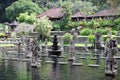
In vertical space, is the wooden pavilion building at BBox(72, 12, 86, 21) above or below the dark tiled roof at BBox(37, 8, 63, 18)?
below

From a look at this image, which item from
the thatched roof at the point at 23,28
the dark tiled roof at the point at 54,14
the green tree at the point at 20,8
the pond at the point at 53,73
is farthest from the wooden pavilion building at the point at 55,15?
the pond at the point at 53,73

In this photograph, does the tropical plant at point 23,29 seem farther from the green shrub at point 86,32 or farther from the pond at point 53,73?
the pond at point 53,73

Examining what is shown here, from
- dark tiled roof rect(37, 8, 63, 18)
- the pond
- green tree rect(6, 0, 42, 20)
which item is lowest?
the pond

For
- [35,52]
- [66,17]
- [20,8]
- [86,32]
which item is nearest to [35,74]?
[35,52]

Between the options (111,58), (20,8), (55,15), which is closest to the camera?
(111,58)

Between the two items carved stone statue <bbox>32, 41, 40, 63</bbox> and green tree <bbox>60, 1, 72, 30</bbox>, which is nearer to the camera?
carved stone statue <bbox>32, 41, 40, 63</bbox>

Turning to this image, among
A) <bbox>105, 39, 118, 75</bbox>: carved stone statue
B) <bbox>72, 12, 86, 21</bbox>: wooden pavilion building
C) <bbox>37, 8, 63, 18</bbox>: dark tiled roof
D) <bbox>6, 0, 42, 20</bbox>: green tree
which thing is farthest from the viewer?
<bbox>6, 0, 42, 20</bbox>: green tree

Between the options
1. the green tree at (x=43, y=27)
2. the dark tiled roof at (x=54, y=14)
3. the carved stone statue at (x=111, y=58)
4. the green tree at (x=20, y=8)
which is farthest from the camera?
the green tree at (x=20, y=8)

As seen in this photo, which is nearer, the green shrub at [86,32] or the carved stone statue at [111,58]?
the carved stone statue at [111,58]

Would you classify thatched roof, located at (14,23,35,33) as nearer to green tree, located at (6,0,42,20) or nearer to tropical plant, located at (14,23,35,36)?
tropical plant, located at (14,23,35,36)

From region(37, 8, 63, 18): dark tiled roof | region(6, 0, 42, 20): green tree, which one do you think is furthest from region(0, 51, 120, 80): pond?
region(6, 0, 42, 20): green tree

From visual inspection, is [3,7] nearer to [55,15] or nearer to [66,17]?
[55,15]

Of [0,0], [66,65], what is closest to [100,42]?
[66,65]

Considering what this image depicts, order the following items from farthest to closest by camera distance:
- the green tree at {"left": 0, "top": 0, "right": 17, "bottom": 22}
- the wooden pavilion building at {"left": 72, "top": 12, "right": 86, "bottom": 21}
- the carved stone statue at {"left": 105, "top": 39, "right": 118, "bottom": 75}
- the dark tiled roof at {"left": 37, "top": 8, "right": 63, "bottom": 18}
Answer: the green tree at {"left": 0, "top": 0, "right": 17, "bottom": 22} → the dark tiled roof at {"left": 37, "top": 8, "right": 63, "bottom": 18} → the wooden pavilion building at {"left": 72, "top": 12, "right": 86, "bottom": 21} → the carved stone statue at {"left": 105, "top": 39, "right": 118, "bottom": 75}
